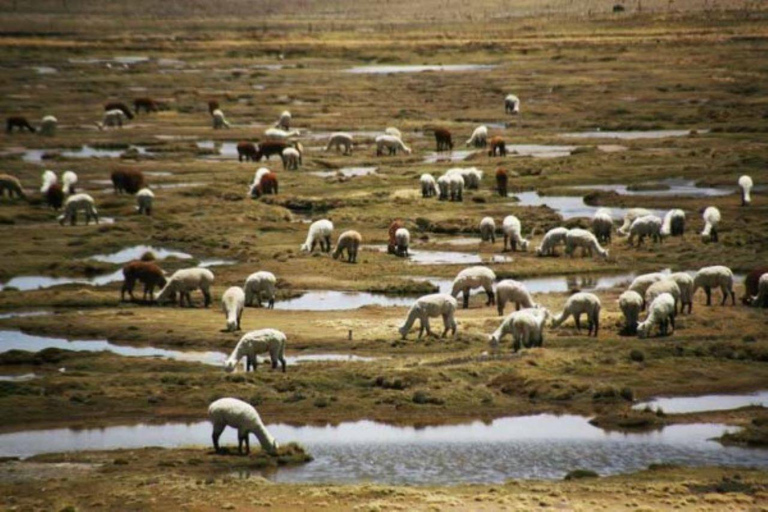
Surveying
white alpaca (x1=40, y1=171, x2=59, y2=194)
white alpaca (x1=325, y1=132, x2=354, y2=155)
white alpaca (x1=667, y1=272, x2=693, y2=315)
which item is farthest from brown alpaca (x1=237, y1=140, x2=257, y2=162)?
white alpaca (x1=667, y1=272, x2=693, y2=315)

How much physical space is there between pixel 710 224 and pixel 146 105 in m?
42.5

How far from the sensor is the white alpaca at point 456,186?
45812 millimetres

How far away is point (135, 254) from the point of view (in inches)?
1550

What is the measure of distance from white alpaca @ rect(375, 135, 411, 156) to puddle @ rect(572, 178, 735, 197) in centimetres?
1042

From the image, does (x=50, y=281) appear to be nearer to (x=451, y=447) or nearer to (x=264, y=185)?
(x=264, y=185)

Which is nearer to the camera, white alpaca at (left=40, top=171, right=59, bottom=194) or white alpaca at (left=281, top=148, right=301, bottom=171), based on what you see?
white alpaca at (left=40, top=171, right=59, bottom=194)

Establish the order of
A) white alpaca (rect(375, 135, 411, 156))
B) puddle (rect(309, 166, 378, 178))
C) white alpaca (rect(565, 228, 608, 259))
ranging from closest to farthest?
1. white alpaca (rect(565, 228, 608, 259))
2. puddle (rect(309, 166, 378, 178))
3. white alpaca (rect(375, 135, 411, 156))

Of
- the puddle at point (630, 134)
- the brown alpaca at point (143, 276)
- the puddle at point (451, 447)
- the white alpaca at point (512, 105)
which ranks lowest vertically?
the puddle at point (451, 447)

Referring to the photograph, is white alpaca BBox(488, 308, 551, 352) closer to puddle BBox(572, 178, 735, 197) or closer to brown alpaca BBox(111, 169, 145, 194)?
puddle BBox(572, 178, 735, 197)

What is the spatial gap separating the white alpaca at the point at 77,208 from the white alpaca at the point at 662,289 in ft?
65.8

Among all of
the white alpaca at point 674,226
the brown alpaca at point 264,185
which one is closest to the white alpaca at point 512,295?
the white alpaca at point 674,226

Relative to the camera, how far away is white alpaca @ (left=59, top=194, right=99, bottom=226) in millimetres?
42969

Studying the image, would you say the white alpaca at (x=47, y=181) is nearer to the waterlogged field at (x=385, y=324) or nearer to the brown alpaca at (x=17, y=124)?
the waterlogged field at (x=385, y=324)

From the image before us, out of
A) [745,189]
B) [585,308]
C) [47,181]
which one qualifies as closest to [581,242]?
[585,308]
